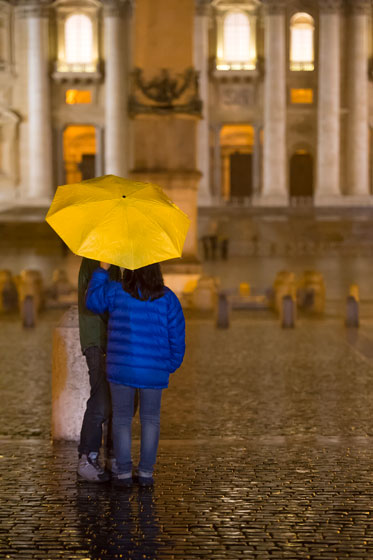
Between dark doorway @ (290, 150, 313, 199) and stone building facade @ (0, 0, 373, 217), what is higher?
stone building facade @ (0, 0, 373, 217)

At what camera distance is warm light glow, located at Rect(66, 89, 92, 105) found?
5706cm

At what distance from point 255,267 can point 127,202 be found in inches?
1042

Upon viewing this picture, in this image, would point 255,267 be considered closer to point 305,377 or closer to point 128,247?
point 305,377

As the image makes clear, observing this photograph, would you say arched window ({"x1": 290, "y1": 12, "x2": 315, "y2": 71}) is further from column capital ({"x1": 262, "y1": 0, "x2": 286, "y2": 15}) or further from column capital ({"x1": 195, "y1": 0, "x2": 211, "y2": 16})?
column capital ({"x1": 195, "y1": 0, "x2": 211, "y2": 16})

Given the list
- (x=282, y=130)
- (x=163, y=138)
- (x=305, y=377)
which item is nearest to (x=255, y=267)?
(x=163, y=138)

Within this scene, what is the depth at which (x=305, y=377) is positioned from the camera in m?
11.3

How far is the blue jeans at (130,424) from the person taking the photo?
6426 mm

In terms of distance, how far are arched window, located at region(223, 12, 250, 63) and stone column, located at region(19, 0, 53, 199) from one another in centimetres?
938

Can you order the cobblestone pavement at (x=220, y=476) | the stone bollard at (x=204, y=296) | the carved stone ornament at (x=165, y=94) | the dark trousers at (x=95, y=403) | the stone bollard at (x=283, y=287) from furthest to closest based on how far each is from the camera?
the carved stone ornament at (x=165, y=94) → the stone bollard at (x=204, y=296) → the stone bollard at (x=283, y=287) → the dark trousers at (x=95, y=403) → the cobblestone pavement at (x=220, y=476)

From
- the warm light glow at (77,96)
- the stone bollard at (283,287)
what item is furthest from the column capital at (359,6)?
the stone bollard at (283,287)

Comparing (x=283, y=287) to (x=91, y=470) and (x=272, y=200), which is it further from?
(x=272, y=200)

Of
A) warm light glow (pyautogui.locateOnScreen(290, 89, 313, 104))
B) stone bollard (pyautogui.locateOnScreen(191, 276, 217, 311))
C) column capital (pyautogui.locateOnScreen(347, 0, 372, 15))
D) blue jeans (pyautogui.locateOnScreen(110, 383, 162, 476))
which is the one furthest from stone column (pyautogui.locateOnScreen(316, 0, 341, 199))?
blue jeans (pyautogui.locateOnScreen(110, 383, 162, 476))

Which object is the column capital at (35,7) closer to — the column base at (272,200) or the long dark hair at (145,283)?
the column base at (272,200)

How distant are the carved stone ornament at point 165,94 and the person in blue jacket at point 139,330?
13162 millimetres
